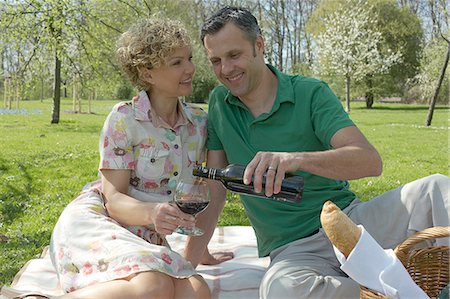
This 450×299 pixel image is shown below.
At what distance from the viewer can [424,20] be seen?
3031 cm

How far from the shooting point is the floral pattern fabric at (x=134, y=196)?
8.29ft

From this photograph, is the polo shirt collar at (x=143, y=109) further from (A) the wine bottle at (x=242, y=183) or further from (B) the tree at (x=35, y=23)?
(B) the tree at (x=35, y=23)

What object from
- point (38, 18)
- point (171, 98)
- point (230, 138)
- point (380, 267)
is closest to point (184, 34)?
point (171, 98)

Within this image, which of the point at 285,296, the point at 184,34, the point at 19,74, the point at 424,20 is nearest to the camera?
the point at 285,296

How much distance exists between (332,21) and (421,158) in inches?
894

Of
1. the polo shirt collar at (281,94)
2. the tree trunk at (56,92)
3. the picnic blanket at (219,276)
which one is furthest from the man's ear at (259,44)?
the tree trunk at (56,92)

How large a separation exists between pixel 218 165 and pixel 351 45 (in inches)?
1182

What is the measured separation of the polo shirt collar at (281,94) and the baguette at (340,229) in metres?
1.19

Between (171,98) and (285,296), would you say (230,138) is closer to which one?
(171,98)

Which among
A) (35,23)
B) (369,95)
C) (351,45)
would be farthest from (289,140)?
(369,95)

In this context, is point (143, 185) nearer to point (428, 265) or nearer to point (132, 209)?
point (132, 209)

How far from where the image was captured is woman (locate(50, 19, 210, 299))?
8.23 ft

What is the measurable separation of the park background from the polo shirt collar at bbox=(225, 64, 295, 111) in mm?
1088

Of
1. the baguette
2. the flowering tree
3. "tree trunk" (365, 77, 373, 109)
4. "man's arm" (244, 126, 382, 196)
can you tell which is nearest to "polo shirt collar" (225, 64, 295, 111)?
"man's arm" (244, 126, 382, 196)
